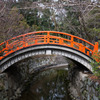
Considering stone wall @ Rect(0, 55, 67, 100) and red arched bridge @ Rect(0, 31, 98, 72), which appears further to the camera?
red arched bridge @ Rect(0, 31, 98, 72)

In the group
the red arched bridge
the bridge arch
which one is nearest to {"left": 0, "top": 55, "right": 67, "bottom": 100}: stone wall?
the bridge arch

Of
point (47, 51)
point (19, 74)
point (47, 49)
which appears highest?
point (47, 49)

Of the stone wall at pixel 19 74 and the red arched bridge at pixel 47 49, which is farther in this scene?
the red arched bridge at pixel 47 49

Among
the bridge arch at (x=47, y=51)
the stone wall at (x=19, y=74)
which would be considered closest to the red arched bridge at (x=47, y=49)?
the bridge arch at (x=47, y=51)

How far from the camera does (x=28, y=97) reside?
32.0 feet

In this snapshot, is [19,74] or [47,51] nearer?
[47,51]

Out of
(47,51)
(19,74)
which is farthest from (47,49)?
(19,74)

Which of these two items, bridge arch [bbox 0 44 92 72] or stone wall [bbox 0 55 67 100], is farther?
bridge arch [bbox 0 44 92 72]

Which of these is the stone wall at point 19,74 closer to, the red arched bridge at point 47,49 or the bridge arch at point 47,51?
the bridge arch at point 47,51

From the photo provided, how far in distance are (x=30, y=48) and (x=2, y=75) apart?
266 cm

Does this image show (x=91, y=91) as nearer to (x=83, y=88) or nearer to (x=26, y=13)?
(x=83, y=88)

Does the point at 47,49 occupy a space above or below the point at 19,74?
above

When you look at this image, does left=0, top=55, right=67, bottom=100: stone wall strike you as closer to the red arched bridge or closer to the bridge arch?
the bridge arch

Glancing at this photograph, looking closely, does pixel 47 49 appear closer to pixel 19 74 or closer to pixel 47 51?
pixel 47 51
